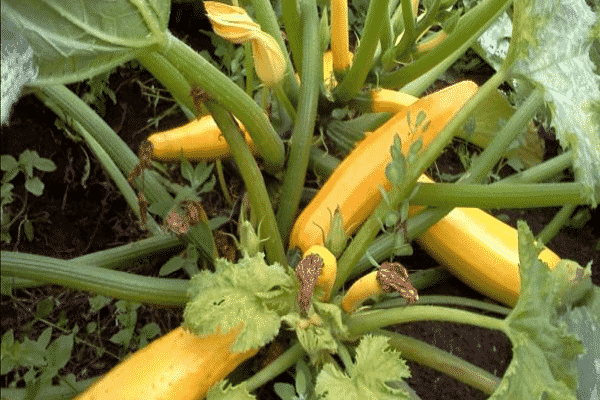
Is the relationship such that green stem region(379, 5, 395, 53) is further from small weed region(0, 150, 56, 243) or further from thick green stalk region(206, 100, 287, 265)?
small weed region(0, 150, 56, 243)

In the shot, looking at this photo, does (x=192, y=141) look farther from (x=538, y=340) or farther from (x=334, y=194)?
(x=538, y=340)

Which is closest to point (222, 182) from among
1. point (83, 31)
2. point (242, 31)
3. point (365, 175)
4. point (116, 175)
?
point (116, 175)

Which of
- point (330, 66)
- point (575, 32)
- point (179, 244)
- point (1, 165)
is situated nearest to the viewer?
point (575, 32)

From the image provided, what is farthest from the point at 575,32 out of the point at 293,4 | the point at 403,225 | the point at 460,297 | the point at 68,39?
the point at 68,39

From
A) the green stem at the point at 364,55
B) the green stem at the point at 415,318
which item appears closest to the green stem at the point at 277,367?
the green stem at the point at 415,318

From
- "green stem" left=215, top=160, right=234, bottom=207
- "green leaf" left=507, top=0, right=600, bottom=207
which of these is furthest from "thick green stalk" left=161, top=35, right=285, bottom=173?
"green leaf" left=507, top=0, right=600, bottom=207

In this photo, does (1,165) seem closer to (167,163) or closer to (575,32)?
(167,163)

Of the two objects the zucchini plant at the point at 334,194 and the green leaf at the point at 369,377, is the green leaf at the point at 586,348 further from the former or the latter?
the green leaf at the point at 369,377
